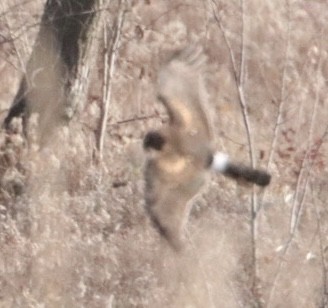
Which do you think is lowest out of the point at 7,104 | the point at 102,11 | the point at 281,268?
the point at 281,268

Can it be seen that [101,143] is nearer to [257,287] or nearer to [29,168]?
[29,168]

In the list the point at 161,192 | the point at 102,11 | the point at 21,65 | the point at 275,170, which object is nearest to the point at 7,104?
the point at 21,65

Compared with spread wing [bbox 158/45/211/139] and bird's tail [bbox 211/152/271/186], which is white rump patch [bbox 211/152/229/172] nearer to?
bird's tail [bbox 211/152/271/186]

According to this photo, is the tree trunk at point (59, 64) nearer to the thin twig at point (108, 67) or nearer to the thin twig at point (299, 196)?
the thin twig at point (108, 67)

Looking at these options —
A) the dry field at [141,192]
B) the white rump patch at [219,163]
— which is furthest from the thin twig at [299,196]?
the white rump patch at [219,163]

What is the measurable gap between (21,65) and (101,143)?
807 millimetres

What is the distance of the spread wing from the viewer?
7180 mm

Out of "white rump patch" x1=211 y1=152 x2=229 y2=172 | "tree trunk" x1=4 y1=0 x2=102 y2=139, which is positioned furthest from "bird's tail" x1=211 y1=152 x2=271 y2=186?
"tree trunk" x1=4 y1=0 x2=102 y2=139

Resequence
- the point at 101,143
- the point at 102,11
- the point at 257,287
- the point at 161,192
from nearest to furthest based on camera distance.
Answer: the point at 161,192
the point at 257,287
the point at 102,11
the point at 101,143

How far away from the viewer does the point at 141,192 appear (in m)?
10.3

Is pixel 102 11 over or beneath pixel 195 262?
over

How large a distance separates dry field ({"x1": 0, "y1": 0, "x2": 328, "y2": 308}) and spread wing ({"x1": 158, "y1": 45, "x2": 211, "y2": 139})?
156cm

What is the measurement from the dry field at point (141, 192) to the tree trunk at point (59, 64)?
148 mm

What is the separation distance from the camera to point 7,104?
10.8 metres
